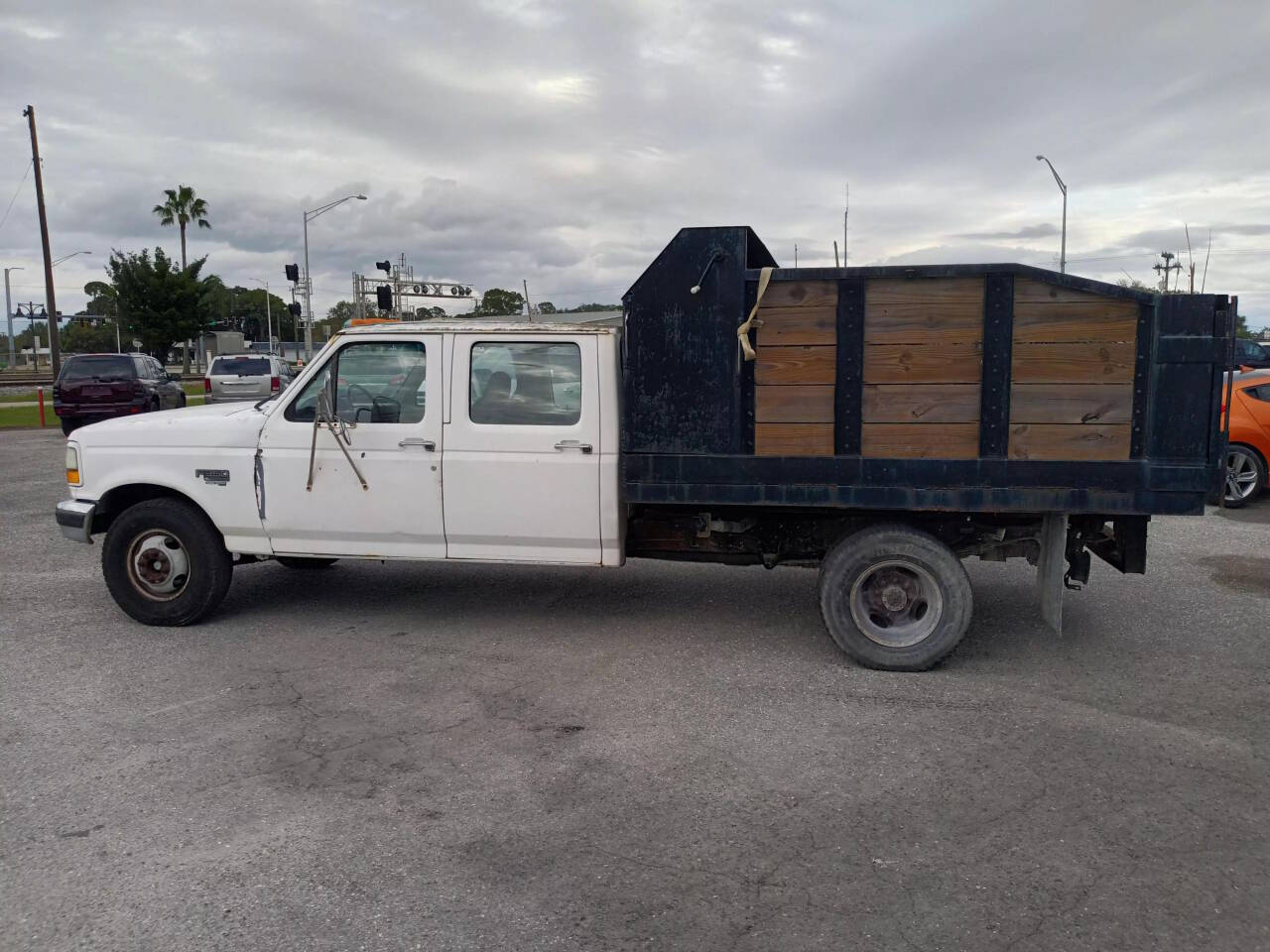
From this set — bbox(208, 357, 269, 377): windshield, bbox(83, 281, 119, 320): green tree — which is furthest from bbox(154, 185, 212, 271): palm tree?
bbox(208, 357, 269, 377): windshield

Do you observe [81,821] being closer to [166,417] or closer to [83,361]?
[166,417]

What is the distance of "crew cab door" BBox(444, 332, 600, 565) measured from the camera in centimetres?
589

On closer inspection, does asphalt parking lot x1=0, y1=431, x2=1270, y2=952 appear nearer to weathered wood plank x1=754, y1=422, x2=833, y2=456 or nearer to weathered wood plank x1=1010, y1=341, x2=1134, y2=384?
weathered wood plank x1=754, y1=422, x2=833, y2=456

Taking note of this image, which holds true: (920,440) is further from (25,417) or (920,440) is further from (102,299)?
(102,299)

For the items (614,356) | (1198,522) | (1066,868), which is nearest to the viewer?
(1066,868)

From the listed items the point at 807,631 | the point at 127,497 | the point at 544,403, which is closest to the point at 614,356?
the point at 544,403

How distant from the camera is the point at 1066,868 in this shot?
11.5 feet

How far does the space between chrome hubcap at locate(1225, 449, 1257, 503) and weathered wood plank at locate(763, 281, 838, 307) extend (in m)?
7.89

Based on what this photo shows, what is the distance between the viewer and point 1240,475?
1102cm

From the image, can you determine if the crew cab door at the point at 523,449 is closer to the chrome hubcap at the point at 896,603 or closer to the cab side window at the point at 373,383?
the cab side window at the point at 373,383

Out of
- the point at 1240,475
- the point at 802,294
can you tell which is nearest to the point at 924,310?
the point at 802,294

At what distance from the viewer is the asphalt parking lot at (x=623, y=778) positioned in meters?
3.24

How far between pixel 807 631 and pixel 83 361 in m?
17.6

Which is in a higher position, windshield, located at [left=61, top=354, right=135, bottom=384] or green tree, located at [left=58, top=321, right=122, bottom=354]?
green tree, located at [left=58, top=321, right=122, bottom=354]
